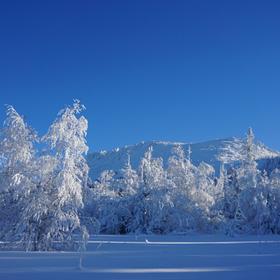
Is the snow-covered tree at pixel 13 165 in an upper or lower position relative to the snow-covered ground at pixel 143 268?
upper

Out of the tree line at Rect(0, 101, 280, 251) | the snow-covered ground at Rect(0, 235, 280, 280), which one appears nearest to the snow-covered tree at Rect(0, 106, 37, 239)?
the tree line at Rect(0, 101, 280, 251)

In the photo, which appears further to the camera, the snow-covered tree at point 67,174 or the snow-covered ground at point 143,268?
the snow-covered tree at point 67,174

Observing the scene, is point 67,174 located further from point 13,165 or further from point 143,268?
point 143,268

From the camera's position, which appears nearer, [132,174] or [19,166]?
[19,166]

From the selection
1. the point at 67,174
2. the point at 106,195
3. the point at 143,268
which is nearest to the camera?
the point at 143,268

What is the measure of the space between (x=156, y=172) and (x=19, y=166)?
32234mm

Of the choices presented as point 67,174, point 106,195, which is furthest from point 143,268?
point 106,195

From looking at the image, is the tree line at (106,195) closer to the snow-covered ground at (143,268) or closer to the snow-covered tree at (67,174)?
the snow-covered tree at (67,174)

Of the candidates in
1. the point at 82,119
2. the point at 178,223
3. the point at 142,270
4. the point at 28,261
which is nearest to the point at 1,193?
the point at 82,119

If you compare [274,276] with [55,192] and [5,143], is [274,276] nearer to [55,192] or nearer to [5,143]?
[55,192]

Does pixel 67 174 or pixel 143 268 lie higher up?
pixel 67 174

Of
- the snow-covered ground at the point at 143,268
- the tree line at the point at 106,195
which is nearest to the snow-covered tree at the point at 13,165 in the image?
the tree line at the point at 106,195

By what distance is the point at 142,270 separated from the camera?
1636cm

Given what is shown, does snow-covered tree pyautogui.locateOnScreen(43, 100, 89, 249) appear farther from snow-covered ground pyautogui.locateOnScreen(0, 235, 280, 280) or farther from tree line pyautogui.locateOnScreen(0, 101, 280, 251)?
snow-covered ground pyautogui.locateOnScreen(0, 235, 280, 280)
